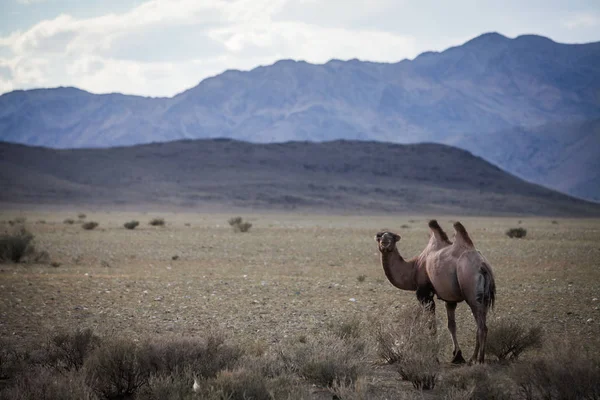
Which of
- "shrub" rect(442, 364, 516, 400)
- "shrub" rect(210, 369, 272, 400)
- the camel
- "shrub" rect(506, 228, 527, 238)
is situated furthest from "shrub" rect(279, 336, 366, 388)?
"shrub" rect(506, 228, 527, 238)

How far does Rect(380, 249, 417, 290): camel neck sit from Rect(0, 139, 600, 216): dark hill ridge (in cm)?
6392

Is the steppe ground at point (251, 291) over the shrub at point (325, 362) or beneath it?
beneath

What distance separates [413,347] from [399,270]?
143 centimetres

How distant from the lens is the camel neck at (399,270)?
29.9ft

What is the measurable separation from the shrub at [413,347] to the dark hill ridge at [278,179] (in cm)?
6452

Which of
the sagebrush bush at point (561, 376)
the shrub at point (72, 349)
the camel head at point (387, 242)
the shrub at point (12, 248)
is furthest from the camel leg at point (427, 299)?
the shrub at point (12, 248)

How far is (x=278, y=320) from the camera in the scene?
11.6 m

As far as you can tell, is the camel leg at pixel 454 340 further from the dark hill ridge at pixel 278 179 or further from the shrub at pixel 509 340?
the dark hill ridge at pixel 278 179

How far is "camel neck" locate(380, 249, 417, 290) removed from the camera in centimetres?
912

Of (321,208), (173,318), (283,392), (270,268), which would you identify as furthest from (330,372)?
(321,208)

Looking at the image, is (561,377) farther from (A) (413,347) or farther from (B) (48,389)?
(B) (48,389)

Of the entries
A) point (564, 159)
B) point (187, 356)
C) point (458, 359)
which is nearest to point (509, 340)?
point (458, 359)

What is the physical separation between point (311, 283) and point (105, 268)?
6780 mm

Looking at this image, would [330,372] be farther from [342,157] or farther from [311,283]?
[342,157]
